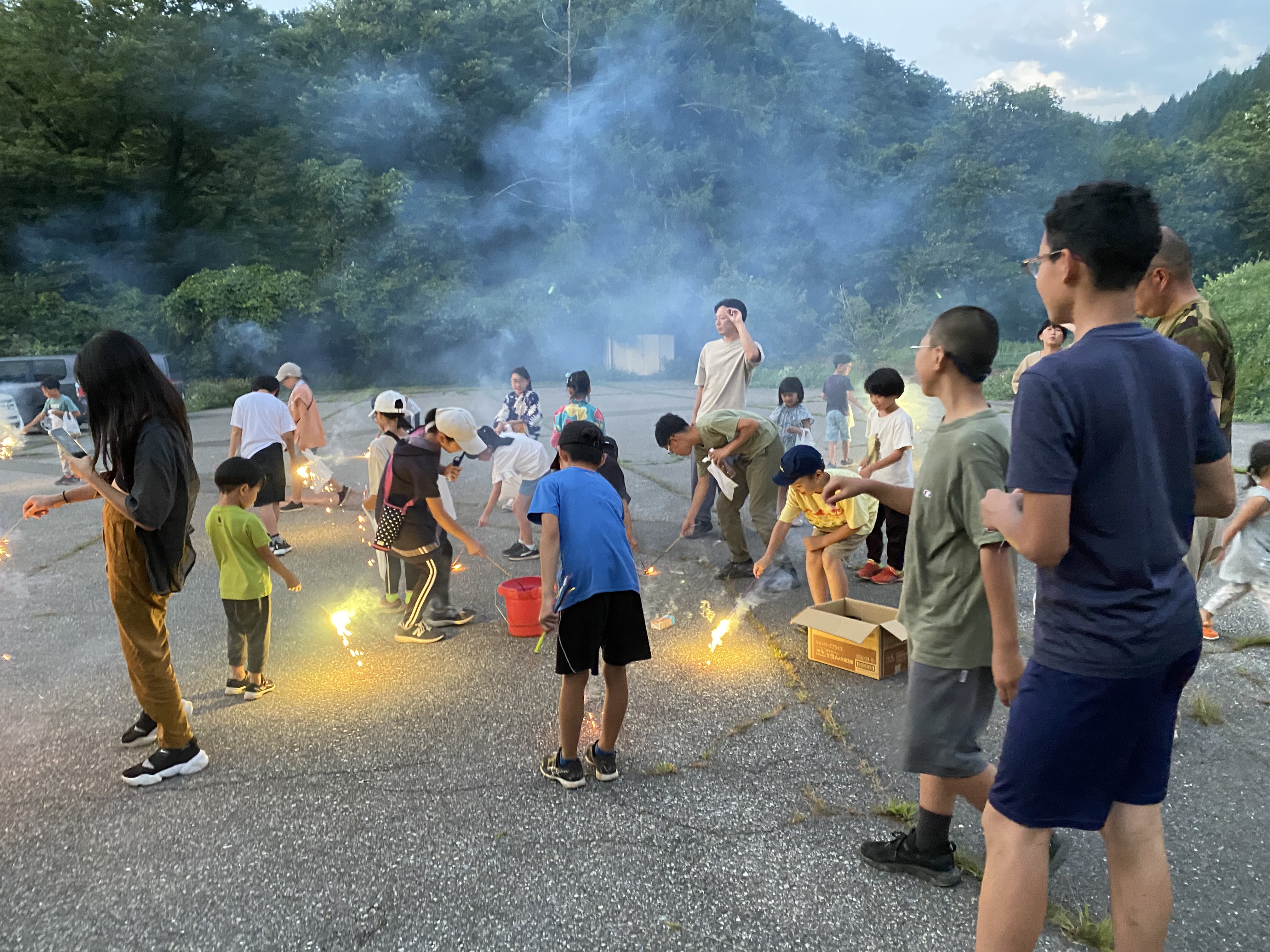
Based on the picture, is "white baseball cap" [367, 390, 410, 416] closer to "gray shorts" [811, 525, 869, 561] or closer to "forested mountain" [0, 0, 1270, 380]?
"gray shorts" [811, 525, 869, 561]

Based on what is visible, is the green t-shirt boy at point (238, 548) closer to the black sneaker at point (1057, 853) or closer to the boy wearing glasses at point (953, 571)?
the boy wearing glasses at point (953, 571)

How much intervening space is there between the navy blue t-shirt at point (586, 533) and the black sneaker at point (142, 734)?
6.50 feet

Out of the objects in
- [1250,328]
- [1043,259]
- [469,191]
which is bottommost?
[1250,328]

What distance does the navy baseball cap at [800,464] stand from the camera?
14.3ft

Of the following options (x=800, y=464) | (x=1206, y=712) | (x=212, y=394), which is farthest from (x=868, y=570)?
(x=212, y=394)

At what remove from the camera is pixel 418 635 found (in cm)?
518

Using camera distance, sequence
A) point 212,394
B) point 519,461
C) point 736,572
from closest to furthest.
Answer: point 736,572
point 519,461
point 212,394

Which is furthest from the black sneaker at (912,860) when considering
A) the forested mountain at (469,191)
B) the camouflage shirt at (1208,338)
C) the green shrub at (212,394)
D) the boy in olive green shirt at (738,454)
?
the forested mountain at (469,191)

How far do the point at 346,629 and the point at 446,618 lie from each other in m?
0.63

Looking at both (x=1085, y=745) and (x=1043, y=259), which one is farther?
(x=1043, y=259)

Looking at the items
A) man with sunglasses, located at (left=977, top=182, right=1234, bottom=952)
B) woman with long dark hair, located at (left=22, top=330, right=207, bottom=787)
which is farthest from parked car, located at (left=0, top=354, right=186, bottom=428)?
man with sunglasses, located at (left=977, top=182, right=1234, bottom=952)

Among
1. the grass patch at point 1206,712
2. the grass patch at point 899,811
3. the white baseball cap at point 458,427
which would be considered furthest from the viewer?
the white baseball cap at point 458,427

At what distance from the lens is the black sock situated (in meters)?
2.77

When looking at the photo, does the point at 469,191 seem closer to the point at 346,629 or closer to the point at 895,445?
the point at 895,445
